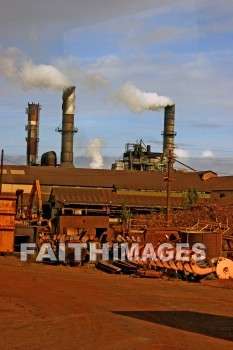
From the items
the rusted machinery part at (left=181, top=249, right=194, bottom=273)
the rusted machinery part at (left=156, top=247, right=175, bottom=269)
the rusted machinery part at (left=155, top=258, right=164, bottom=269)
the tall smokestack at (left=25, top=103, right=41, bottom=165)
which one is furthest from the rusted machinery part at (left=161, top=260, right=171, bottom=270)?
the tall smokestack at (left=25, top=103, right=41, bottom=165)

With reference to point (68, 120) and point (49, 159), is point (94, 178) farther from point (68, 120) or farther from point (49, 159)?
point (68, 120)

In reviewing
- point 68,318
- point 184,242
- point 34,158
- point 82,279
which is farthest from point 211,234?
point 34,158

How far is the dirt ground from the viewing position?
8805 mm

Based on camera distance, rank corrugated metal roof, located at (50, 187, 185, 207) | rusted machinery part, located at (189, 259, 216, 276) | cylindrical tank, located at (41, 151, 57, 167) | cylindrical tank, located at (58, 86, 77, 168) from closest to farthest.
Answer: rusted machinery part, located at (189, 259, 216, 276) → corrugated metal roof, located at (50, 187, 185, 207) → cylindrical tank, located at (58, 86, 77, 168) → cylindrical tank, located at (41, 151, 57, 167)

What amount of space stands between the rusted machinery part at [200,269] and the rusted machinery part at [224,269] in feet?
0.71

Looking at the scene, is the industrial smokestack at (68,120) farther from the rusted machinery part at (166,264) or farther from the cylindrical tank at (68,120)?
the rusted machinery part at (166,264)

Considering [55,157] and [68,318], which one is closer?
[68,318]

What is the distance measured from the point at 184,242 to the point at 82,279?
7.70 metres

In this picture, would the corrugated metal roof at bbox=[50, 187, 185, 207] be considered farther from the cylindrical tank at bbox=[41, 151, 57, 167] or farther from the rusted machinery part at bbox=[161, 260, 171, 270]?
the rusted machinery part at bbox=[161, 260, 171, 270]

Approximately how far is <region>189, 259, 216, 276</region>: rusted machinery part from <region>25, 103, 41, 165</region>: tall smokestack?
5932 cm

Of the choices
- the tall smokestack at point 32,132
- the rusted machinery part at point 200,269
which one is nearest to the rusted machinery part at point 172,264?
the rusted machinery part at point 200,269

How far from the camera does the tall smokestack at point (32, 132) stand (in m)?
77.6

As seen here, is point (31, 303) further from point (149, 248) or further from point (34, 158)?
point (34, 158)

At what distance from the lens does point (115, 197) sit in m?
71.9
